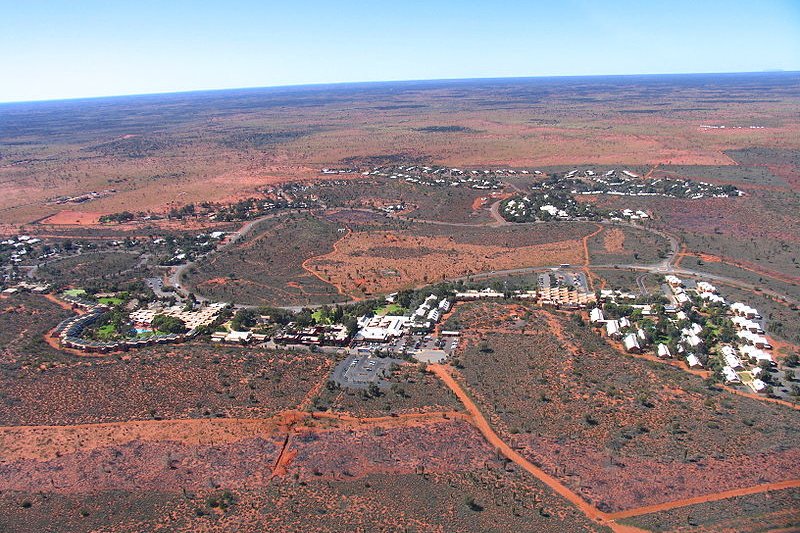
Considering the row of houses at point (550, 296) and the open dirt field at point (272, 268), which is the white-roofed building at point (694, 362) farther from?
the open dirt field at point (272, 268)

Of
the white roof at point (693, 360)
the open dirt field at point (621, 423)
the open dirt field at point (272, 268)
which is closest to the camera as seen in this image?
the open dirt field at point (621, 423)

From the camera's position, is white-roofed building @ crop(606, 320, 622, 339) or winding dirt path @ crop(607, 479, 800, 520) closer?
winding dirt path @ crop(607, 479, 800, 520)

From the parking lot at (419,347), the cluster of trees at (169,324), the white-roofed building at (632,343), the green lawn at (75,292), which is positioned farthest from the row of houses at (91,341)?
the white-roofed building at (632,343)

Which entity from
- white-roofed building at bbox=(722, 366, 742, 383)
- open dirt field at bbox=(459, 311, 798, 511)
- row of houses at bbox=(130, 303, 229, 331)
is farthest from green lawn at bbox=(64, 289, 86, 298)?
white-roofed building at bbox=(722, 366, 742, 383)

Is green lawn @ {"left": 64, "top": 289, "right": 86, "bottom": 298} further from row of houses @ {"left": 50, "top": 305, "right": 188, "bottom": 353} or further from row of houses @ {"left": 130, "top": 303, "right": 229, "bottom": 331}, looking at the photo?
row of houses @ {"left": 130, "top": 303, "right": 229, "bottom": 331}

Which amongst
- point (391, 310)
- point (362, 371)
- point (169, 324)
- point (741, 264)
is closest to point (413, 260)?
point (391, 310)

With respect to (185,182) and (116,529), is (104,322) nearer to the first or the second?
(116,529)

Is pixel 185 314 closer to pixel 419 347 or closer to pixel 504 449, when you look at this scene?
pixel 419 347

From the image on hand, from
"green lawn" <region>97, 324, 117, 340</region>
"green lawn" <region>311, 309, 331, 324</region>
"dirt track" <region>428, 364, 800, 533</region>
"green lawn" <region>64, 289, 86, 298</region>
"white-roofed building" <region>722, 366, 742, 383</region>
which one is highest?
"green lawn" <region>64, 289, 86, 298</region>

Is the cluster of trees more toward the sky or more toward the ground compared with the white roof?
more toward the sky

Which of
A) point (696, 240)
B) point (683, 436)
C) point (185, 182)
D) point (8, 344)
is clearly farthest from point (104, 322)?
point (185, 182)

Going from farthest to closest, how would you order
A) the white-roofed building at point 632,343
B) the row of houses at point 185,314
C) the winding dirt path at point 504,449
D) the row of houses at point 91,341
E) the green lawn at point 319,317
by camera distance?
1. the row of houses at point 185,314
2. the green lawn at point 319,317
3. the row of houses at point 91,341
4. the white-roofed building at point 632,343
5. the winding dirt path at point 504,449

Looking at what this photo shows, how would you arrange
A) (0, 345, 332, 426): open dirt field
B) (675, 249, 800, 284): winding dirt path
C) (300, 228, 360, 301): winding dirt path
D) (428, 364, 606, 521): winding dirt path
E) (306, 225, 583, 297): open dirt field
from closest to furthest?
(428, 364, 606, 521): winding dirt path
(0, 345, 332, 426): open dirt field
(675, 249, 800, 284): winding dirt path
(300, 228, 360, 301): winding dirt path
(306, 225, 583, 297): open dirt field
